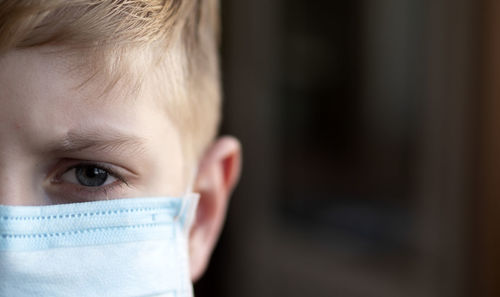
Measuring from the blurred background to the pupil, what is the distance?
5.25 ft

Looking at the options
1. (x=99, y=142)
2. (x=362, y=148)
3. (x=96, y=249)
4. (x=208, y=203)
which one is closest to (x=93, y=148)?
(x=99, y=142)

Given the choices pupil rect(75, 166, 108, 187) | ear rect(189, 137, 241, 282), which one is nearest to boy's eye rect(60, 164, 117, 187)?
pupil rect(75, 166, 108, 187)

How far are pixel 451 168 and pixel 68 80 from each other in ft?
5.70

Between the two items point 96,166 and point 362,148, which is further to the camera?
point 362,148

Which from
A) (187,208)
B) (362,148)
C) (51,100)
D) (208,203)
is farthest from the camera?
(362,148)

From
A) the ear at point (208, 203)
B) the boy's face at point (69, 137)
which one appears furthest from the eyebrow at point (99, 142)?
the ear at point (208, 203)

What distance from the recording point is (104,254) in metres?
0.81

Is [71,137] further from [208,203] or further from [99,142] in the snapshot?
[208,203]

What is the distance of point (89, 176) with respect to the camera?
83 cm

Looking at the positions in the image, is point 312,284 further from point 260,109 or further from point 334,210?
point 260,109

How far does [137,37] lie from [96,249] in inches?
11.1

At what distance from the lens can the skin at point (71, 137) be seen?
29.1 inches

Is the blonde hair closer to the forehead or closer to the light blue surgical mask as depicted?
the forehead

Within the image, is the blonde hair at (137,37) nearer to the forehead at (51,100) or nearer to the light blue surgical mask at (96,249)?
the forehead at (51,100)
